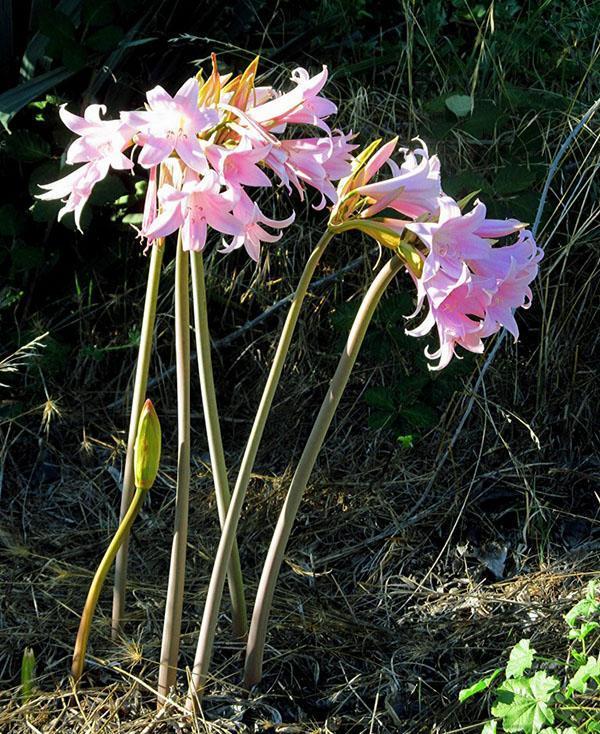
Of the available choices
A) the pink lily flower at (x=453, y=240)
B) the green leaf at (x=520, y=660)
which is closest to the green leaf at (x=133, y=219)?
the pink lily flower at (x=453, y=240)

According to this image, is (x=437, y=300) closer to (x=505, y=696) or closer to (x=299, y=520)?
(x=505, y=696)

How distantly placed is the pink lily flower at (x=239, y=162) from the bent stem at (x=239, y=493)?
0.20m

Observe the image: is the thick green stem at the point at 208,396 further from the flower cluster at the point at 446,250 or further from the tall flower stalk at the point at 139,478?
the flower cluster at the point at 446,250

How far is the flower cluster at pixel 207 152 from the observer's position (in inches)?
59.3

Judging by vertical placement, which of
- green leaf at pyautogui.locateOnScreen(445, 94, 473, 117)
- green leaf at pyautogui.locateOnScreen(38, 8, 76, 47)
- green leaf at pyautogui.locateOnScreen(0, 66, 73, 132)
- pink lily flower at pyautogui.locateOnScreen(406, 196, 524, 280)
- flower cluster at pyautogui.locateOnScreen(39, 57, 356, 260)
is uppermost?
flower cluster at pyautogui.locateOnScreen(39, 57, 356, 260)

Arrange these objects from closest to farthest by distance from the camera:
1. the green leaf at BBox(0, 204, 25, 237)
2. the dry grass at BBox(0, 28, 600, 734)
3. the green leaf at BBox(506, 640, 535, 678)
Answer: the green leaf at BBox(506, 640, 535, 678) → the dry grass at BBox(0, 28, 600, 734) → the green leaf at BBox(0, 204, 25, 237)

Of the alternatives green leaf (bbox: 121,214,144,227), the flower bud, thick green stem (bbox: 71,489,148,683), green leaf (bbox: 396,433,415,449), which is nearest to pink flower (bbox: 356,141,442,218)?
the flower bud

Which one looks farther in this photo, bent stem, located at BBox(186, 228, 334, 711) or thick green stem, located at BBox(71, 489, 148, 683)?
thick green stem, located at BBox(71, 489, 148, 683)

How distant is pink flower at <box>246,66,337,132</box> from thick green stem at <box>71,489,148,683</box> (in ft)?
2.30

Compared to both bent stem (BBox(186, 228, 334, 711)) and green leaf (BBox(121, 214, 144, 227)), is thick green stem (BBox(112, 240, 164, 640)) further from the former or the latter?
green leaf (BBox(121, 214, 144, 227))

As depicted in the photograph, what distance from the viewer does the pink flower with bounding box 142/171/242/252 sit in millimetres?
1507

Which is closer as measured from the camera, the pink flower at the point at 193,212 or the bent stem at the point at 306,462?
the pink flower at the point at 193,212

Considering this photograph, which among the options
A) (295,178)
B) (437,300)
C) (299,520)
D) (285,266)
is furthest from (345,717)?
(285,266)

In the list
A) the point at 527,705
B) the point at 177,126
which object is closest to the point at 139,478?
the point at 177,126
